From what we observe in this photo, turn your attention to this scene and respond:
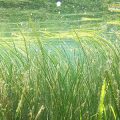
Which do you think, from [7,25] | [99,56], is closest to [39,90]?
[99,56]

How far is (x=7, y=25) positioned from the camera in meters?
16.6

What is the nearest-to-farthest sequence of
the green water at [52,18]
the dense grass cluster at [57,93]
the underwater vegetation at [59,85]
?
the underwater vegetation at [59,85], the dense grass cluster at [57,93], the green water at [52,18]

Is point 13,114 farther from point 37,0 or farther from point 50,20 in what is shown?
point 50,20

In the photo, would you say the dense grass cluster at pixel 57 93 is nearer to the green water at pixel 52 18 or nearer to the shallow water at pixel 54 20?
the green water at pixel 52 18

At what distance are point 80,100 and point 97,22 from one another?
531 inches

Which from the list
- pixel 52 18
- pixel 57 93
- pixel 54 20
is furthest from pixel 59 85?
pixel 54 20

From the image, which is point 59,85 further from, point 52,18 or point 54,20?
point 54,20

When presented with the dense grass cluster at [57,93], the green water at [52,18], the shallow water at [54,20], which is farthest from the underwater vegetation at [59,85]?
the shallow water at [54,20]

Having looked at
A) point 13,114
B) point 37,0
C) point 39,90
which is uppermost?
point 37,0

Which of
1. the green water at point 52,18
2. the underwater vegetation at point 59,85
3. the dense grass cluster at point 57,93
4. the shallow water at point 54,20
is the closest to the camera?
the underwater vegetation at point 59,85

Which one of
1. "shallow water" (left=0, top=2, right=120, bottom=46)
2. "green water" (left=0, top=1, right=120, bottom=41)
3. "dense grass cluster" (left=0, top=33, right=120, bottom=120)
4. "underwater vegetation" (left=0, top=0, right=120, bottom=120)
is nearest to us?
"underwater vegetation" (left=0, top=0, right=120, bottom=120)

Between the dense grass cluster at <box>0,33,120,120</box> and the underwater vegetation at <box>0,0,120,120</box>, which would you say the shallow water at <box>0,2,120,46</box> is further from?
the dense grass cluster at <box>0,33,120,120</box>

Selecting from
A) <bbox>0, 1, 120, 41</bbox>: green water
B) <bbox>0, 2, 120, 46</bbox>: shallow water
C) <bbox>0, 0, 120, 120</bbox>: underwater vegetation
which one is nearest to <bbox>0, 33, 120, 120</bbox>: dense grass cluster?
<bbox>0, 0, 120, 120</bbox>: underwater vegetation

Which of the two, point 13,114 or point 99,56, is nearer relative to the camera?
point 13,114
